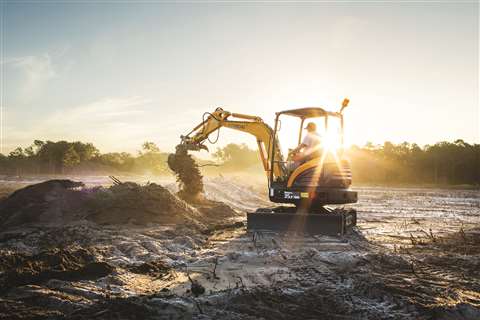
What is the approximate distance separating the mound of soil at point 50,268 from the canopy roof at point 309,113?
18.8 feet

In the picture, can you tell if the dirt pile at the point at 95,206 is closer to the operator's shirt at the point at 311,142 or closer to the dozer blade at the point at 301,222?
the dozer blade at the point at 301,222

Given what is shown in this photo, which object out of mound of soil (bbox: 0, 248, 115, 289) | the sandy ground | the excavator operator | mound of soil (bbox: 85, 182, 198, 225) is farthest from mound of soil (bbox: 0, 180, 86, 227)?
the excavator operator

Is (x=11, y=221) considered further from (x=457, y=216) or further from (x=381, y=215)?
(x=457, y=216)

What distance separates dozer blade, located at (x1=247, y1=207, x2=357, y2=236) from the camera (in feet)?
30.0

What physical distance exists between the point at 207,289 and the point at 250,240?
3.61 meters

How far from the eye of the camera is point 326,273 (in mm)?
5887

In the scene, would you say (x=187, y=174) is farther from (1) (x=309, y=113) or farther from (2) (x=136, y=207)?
(1) (x=309, y=113)

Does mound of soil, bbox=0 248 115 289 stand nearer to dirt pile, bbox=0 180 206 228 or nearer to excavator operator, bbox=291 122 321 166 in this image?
dirt pile, bbox=0 180 206 228

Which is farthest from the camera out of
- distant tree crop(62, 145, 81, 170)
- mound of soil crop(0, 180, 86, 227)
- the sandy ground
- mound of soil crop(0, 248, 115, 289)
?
distant tree crop(62, 145, 81, 170)

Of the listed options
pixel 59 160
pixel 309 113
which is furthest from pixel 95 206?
pixel 59 160

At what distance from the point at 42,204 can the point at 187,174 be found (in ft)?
17.5

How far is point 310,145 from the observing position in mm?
9227

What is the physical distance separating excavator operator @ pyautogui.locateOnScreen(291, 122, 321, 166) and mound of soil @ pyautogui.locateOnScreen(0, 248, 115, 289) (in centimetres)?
517

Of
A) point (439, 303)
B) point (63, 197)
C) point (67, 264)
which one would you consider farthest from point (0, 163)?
point (439, 303)
